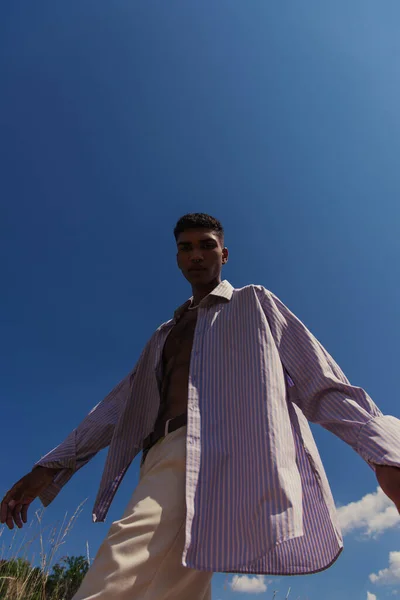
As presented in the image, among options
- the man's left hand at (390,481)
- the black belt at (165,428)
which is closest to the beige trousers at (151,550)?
the black belt at (165,428)

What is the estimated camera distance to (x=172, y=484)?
1695 mm

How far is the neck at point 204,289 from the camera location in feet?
9.20

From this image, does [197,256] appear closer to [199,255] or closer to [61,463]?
[199,255]

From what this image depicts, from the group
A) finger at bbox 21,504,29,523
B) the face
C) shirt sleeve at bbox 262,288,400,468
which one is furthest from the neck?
finger at bbox 21,504,29,523

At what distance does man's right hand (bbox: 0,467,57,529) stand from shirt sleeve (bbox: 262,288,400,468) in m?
A: 1.48

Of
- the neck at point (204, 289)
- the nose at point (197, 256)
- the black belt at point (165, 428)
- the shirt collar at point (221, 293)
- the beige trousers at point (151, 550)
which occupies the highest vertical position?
the nose at point (197, 256)

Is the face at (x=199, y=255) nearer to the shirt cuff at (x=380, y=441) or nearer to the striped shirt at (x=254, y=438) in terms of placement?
the striped shirt at (x=254, y=438)

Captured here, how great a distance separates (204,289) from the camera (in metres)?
2.81

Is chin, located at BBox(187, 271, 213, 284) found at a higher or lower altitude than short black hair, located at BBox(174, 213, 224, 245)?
lower

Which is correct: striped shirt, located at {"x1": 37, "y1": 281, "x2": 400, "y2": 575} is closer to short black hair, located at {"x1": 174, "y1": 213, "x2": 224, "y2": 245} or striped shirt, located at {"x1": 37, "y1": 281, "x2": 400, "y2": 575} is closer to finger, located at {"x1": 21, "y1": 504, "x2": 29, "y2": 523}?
finger, located at {"x1": 21, "y1": 504, "x2": 29, "y2": 523}

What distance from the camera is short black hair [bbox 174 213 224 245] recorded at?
111 inches

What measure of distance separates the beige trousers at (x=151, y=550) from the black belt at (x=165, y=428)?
0.14 metres

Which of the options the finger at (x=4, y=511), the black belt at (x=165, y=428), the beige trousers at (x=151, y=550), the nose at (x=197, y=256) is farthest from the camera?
the nose at (x=197, y=256)

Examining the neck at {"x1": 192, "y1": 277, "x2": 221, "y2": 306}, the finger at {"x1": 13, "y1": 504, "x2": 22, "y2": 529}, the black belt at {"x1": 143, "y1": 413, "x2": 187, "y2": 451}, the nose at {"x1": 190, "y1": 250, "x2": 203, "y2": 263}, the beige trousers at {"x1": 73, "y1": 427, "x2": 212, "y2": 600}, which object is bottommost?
the beige trousers at {"x1": 73, "y1": 427, "x2": 212, "y2": 600}
